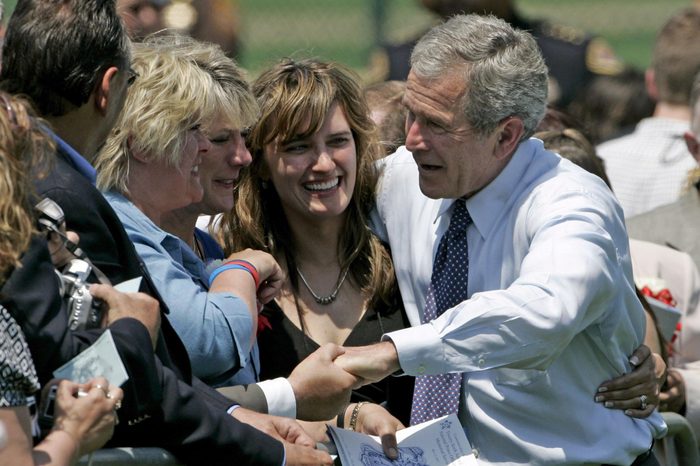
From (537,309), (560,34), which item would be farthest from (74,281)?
(560,34)

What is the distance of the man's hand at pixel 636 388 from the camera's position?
3969 millimetres

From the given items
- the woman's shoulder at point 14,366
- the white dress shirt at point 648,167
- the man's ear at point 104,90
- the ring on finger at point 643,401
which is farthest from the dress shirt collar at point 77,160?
the white dress shirt at point 648,167

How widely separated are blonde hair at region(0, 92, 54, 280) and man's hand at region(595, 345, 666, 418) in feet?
6.20

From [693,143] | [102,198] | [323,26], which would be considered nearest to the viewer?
[102,198]

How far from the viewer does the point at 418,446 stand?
3.73 meters

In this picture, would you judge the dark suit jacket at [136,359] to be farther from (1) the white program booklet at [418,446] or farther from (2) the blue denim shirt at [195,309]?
(1) the white program booklet at [418,446]

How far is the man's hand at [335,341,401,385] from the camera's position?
144 inches

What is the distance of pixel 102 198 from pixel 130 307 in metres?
0.30

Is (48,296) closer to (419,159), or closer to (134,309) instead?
(134,309)

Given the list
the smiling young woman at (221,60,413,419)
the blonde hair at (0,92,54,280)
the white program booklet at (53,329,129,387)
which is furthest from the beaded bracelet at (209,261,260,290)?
the blonde hair at (0,92,54,280)

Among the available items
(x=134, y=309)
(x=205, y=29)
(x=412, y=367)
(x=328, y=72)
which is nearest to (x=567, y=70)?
(x=205, y=29)

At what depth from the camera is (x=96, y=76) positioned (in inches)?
130

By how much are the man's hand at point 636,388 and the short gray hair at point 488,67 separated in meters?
0.77

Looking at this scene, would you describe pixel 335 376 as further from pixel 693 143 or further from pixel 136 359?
Result: pixel 693 143
